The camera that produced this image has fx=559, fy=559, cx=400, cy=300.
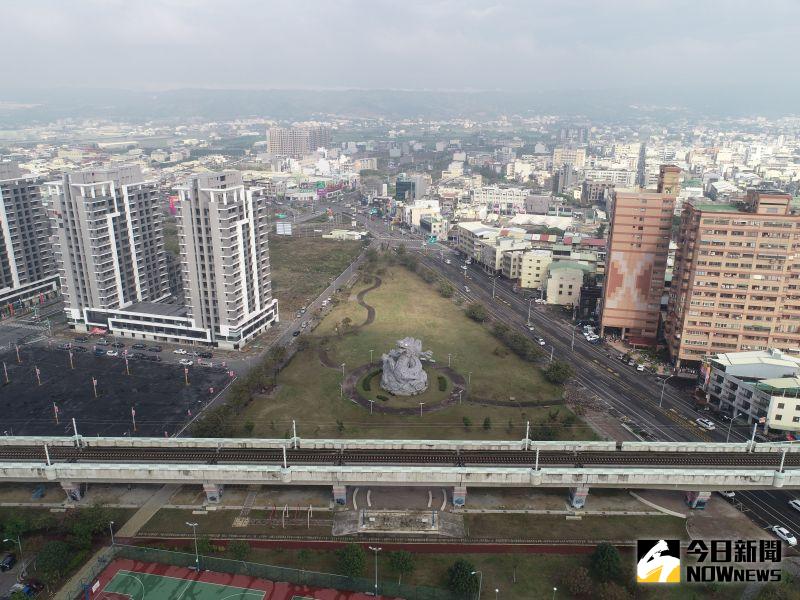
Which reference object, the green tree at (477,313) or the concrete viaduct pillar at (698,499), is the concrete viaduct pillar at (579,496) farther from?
the green tree at (477,313)

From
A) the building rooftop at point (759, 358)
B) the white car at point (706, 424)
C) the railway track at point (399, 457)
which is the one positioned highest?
the building rooftop at point (759, 358)

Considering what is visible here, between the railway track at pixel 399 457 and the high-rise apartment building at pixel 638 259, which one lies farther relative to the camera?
the high-rise apartment building at pixel 638 259

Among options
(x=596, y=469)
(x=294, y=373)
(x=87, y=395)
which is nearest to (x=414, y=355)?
(x=294, y=373)

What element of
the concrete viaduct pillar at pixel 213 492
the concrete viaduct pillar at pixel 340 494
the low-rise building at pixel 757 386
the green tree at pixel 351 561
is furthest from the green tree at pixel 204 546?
the low-rise building at pixel 757 386

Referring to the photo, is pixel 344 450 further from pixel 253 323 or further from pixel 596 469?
pixel 253 323

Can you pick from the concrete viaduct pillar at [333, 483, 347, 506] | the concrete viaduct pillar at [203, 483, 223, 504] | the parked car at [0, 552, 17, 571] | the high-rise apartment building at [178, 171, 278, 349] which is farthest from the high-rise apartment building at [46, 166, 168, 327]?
the concrete viaduct pillar at [333, 483, 347, 506]
